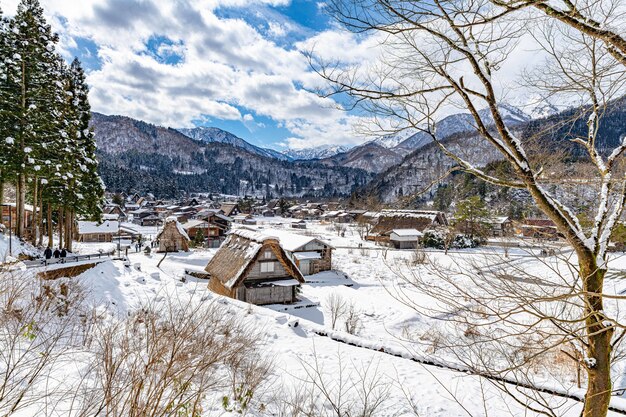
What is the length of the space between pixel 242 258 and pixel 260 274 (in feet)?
4.74

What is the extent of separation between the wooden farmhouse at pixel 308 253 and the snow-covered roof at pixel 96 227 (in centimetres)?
2759

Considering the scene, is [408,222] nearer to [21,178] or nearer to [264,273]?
[264,273]

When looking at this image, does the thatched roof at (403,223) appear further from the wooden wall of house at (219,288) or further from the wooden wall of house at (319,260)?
the wooden wall of house at (219,288)

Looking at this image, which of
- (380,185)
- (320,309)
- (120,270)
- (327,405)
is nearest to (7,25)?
(120,270)

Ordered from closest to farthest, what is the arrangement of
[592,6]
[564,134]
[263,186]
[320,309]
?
1. [592,6]
2. [564,134]
3. [320,309]
4. [263,186]

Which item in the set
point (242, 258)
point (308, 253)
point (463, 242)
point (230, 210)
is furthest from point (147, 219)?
point (463, 242)

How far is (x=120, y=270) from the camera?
711 inches

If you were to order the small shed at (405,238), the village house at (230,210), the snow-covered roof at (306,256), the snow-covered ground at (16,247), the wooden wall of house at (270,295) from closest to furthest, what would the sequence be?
1. the snow-covered ground at (16,247)
2. the wooden wall of house at (270,295)
3. the snow-covered roof at (306,256)
4. the small shed at (405,238)
5. the village house at (230,210)

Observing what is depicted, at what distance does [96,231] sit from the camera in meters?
42.5

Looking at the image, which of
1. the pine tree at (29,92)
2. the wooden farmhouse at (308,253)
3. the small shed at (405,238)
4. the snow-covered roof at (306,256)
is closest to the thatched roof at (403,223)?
the small shed at (405,238)

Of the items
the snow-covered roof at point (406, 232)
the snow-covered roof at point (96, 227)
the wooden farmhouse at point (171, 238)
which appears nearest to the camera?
the wooden farmhouse at point (171, 238)

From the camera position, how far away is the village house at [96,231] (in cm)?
4197

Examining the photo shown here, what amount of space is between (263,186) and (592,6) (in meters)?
196

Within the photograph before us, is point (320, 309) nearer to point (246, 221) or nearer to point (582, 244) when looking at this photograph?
point (582, 244)
